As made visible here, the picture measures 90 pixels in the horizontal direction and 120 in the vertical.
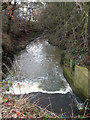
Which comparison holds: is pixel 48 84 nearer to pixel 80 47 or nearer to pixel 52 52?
pixel 80 47

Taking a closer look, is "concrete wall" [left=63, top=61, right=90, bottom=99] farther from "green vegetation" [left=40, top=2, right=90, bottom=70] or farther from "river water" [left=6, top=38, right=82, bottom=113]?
"green vegetation" [left=40, top=2, right=90, bottom=70]

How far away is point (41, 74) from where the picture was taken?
7.52m

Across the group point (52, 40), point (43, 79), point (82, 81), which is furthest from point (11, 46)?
point (82, 81)

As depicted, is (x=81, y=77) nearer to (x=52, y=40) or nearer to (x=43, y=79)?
(x=43, y=79)

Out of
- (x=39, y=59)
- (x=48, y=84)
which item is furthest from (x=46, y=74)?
(x=39, y=59)

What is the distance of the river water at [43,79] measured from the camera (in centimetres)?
506

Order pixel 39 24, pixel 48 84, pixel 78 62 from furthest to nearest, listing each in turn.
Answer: pixel 39 24 < pixel 48 84 < pixel 78 62

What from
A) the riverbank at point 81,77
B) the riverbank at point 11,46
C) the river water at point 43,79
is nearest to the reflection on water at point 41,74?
the river water at point 43,79

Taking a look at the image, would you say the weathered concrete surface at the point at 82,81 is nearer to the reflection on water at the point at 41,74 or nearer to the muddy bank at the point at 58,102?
the muddy bank at the point at 58,102

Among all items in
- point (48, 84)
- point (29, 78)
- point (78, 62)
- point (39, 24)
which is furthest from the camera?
point (39, 24)

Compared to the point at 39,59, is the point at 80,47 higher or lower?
higher

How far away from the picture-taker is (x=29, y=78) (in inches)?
278

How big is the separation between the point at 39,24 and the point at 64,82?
12658 millimetres

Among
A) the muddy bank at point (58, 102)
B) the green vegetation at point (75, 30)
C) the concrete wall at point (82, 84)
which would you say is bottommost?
the muddy bank at point (58, 102)
